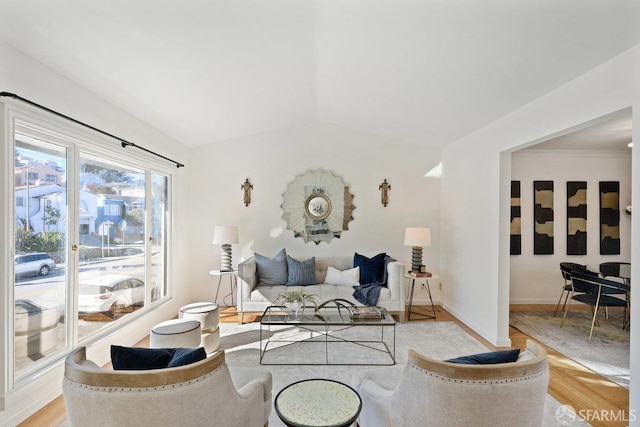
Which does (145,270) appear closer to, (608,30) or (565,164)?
(608,30)

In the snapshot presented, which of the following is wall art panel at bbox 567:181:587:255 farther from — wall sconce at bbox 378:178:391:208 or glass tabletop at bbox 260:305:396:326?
glass tabletop at bbox 260:305:396:326

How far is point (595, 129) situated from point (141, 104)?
197 inches

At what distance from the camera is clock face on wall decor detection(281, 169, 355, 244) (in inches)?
201

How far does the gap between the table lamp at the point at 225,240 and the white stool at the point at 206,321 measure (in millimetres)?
1229

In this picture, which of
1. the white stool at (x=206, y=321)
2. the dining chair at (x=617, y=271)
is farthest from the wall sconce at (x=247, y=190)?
the dining chair at (x=617, y=271)

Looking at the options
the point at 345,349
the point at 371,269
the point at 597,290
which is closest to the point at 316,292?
the point at 371,269

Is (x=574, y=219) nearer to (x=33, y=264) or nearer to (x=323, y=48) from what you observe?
(x=323, y=48)

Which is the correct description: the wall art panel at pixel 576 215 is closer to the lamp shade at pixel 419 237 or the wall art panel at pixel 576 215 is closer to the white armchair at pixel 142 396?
the lamp shade at pixel 419 237

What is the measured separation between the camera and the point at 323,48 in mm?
2762

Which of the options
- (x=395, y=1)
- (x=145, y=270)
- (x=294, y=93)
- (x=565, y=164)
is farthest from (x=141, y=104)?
(x=565, y=164)

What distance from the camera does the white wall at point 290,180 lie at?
5059 millimetres

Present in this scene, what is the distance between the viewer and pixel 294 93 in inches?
150

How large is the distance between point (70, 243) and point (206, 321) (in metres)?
1.40

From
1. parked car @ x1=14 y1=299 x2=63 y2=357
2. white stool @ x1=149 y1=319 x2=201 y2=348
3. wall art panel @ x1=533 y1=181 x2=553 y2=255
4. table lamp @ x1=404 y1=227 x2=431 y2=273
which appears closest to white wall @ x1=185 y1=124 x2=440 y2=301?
table lamp @ x1=404 y1=227 x2=431 y2=273
